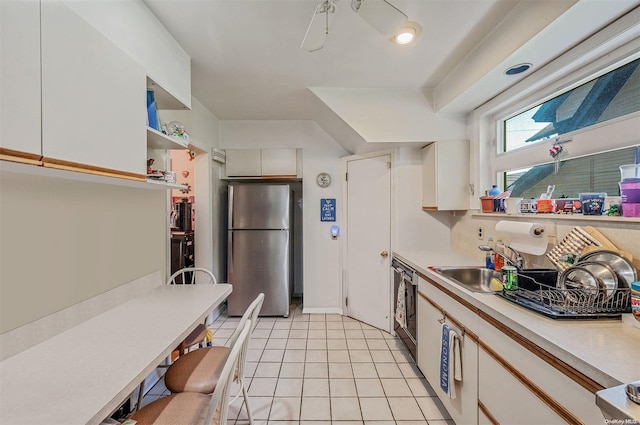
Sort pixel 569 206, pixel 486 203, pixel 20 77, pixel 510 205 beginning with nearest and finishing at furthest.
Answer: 1. pixel 20 77
2. pixel 569 206
3. pixel 510 205
4. pixel 486 203

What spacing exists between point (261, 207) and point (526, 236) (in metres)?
2.59

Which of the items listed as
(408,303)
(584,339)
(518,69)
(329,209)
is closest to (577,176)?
(518,69)

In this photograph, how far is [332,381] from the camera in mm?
2148

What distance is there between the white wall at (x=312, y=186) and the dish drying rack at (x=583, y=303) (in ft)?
7.96

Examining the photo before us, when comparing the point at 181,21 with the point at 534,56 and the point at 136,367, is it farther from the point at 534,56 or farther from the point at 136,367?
the point at 534,56

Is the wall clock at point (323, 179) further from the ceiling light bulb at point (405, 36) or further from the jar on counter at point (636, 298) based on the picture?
the jar on counter at point (636, 298)

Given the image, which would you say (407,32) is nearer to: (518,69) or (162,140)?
(518,69)

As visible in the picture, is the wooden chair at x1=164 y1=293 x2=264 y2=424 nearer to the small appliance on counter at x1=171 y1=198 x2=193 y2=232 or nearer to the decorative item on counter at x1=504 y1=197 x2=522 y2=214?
the decorative item on counter at x1=504 y1=197 x2=522 y2=214

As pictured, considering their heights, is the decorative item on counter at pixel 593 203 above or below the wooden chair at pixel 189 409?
above

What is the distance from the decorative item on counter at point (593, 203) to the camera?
1.40 m

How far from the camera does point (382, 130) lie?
264 centimetres

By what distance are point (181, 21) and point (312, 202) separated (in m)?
2.28

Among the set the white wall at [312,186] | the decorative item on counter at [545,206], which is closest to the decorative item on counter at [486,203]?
the decorative item on counter at [545,206]

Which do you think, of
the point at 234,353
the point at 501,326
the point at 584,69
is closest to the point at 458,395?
the point at 501,326
